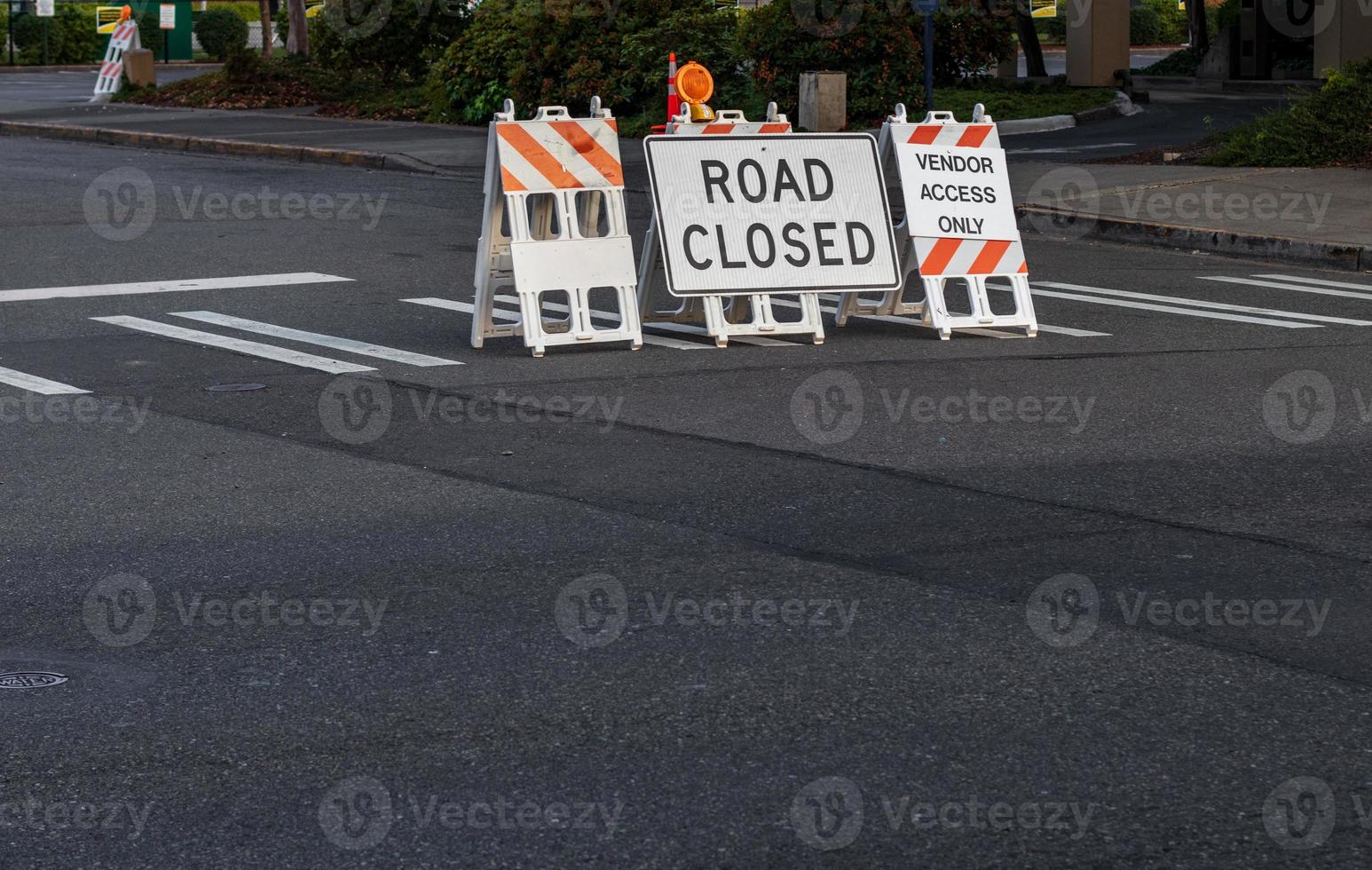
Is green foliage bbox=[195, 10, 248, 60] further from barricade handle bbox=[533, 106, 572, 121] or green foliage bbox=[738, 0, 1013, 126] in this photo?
barricade handle bbox=[533, 106, 572, 121]

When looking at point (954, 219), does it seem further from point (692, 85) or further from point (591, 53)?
point (591, 53)

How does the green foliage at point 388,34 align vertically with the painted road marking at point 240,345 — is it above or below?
above

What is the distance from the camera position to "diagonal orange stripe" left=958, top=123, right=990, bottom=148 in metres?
11.5

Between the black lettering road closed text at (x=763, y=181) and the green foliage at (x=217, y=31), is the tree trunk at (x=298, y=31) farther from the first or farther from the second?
the green foliage at (x=217, y=31)

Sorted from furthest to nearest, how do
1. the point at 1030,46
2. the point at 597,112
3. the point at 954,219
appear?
1. the point at 1030,46
2. the point at 954,219
3. the point at 597,112

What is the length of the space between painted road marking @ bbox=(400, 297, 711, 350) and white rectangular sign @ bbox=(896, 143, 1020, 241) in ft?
5.10

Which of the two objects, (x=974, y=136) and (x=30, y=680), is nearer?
(x=30, y=680)

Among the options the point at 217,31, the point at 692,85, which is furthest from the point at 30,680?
the point at 217,31

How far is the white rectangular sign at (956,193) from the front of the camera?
1123 cm

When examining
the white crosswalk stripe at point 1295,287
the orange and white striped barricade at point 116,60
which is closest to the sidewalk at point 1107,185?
the white crosswalk stripe at point 1295,287

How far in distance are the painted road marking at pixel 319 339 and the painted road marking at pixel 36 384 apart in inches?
63.7

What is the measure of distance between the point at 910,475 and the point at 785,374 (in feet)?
7.68

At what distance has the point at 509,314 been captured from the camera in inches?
474

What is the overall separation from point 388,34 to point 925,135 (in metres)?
19.6
